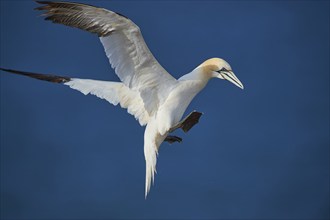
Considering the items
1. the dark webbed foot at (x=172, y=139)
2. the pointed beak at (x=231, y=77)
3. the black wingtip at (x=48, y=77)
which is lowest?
the dark webbed foot at (x=172, y=139)

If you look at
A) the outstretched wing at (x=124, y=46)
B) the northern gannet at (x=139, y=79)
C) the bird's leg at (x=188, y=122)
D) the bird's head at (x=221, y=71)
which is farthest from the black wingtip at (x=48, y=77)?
the bird's head at (x=221, y=71)

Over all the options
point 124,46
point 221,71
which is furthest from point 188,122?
point 124,46

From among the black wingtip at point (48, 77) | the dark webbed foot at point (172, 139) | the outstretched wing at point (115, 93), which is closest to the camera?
the outstretched wing at point (115, 93)

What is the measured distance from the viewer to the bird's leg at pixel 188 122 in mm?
9454

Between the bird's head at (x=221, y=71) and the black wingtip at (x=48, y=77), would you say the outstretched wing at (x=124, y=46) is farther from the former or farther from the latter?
the black wingtip at (x=48, y=77)

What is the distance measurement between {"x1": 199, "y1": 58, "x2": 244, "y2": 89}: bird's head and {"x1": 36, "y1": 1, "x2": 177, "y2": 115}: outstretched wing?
1.42 feet

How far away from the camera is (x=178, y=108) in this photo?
31.0ft

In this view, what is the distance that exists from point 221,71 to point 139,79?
3.24 ft

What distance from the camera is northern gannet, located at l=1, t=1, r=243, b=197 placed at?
902cm

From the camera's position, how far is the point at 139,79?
31.8ft

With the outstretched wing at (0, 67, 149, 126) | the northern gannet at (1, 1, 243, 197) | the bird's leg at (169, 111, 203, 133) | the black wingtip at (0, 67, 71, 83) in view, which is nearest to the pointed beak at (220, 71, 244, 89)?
the northern gannet at (1, 1, 243, 197)

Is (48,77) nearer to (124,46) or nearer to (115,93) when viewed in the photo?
(115,93)

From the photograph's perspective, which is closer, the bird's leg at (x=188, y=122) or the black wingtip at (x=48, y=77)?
the bird's leg at (x=188, y=122)

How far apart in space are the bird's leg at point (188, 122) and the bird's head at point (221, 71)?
54cm
